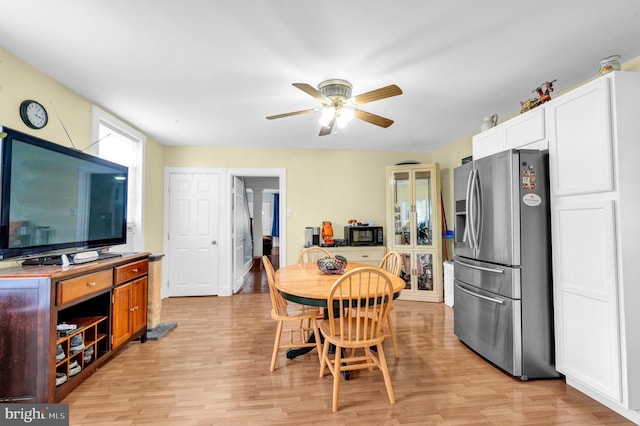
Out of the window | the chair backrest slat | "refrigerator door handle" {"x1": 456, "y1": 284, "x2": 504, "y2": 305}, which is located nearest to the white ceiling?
the window

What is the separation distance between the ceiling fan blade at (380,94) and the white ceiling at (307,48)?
0.93 ft

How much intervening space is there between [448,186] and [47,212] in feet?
15.8

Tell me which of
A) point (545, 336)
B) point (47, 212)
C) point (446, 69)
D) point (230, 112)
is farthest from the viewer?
point (230, 112)

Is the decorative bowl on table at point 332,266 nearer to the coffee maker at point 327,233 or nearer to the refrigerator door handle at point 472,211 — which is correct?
the refrigerator door handle at point 472,211

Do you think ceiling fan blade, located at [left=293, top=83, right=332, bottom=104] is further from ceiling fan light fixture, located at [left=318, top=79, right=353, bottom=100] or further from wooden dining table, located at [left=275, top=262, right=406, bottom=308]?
wooden dining table, located at [left=275, top=262, right=406, bottom=308]

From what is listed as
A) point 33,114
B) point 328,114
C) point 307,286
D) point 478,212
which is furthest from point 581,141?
point 33,114

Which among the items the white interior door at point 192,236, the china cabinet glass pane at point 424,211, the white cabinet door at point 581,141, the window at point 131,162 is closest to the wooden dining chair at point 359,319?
the white cabinet door at point 581,141

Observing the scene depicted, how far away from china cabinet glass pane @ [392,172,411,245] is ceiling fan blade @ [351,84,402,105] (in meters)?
2.46

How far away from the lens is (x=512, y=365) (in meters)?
2.12

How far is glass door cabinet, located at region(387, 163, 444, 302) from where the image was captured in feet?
13.9

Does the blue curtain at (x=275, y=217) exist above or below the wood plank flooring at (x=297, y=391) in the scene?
above

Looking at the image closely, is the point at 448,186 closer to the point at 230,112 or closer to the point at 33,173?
the point at 230,112

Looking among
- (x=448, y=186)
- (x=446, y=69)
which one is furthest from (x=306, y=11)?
(x=448, y=186)

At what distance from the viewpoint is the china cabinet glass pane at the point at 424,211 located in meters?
4.31
